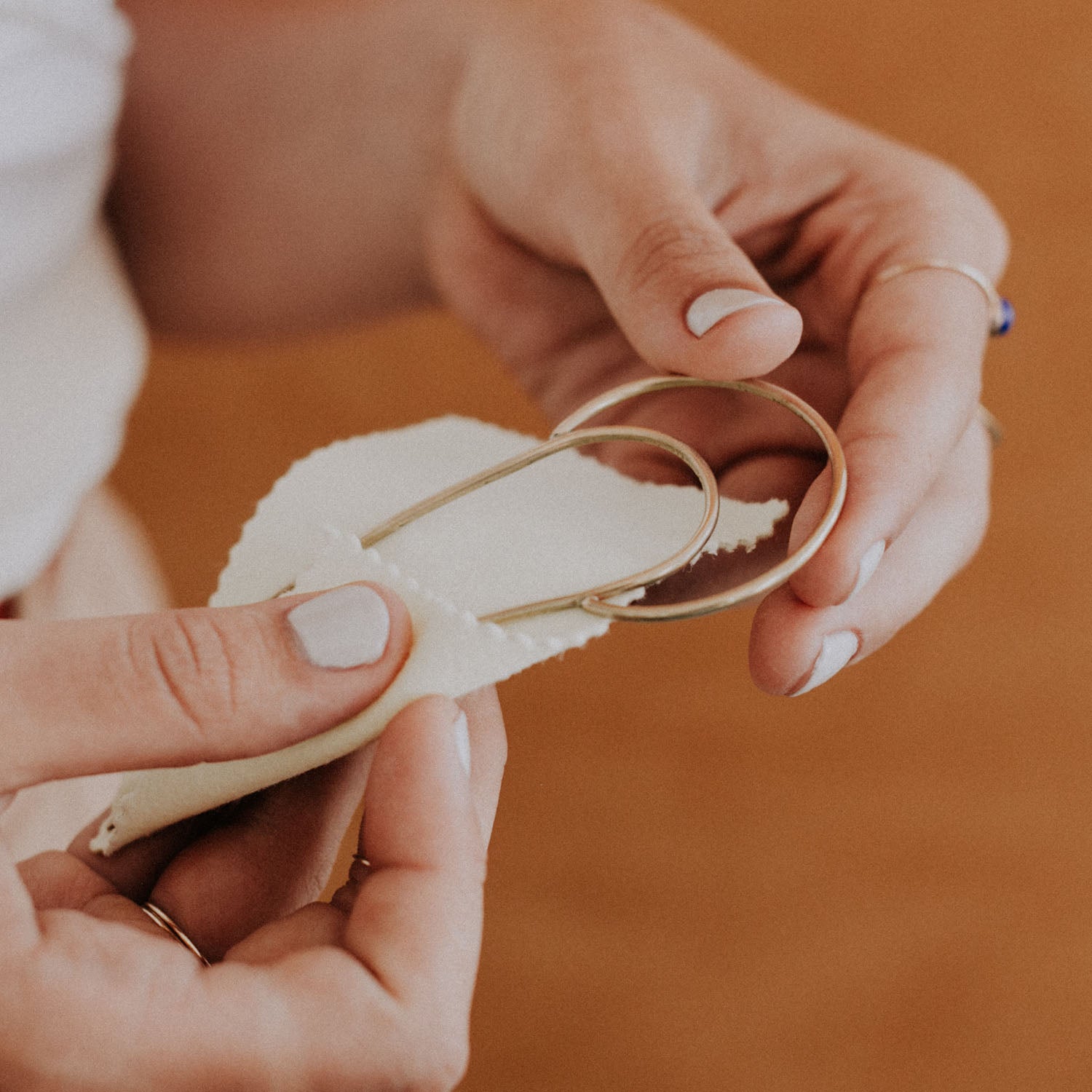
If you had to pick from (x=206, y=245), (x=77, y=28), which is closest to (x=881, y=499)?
(x=77, y=28)

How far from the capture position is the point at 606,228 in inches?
24.5

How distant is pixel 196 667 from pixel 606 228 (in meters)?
0.32

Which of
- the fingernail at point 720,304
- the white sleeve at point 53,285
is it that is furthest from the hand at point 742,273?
the white sleeve at point 53,285

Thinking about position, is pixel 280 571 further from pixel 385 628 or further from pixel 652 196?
pixel 652 196

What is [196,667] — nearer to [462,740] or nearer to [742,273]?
[462,740]

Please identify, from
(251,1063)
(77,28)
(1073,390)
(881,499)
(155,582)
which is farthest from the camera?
(1073,390)

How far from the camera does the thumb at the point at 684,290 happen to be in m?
0.53

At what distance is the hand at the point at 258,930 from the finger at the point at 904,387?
0.19m

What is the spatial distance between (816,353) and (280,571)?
0.37 m

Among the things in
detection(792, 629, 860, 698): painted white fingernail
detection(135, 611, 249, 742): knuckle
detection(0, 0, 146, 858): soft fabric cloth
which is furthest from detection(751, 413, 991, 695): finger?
detection(0, 0, 146, 858): soft fabric cloth

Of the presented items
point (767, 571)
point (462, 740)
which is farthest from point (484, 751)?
point (767, 571)

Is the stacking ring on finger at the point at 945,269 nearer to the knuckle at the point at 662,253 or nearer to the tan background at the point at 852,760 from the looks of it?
the knuckle at the point at 662,253

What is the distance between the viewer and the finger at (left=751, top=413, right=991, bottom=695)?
55 cm

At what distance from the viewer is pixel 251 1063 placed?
42 centimetres
